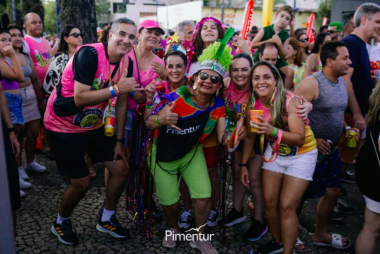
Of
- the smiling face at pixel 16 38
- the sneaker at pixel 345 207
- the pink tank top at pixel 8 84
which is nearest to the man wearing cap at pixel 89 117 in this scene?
the pink tank top at pixel 8 84

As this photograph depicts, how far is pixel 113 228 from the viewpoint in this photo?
123 inches

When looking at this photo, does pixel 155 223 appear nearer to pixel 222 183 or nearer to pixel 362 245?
pixel 222 183

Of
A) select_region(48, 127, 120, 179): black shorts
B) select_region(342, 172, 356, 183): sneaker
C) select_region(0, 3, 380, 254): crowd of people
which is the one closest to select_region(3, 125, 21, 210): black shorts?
select_region(0, 3, 380, 254): crowd of people

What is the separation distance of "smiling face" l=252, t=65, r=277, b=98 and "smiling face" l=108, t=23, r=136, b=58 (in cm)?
117

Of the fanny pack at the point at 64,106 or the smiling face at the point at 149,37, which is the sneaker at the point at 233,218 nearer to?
the fanny pack at the point at 64,106

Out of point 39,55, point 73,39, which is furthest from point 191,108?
point 39,55

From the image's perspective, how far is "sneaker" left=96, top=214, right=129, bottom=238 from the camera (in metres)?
3.12

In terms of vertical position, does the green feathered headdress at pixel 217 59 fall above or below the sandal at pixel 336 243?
above

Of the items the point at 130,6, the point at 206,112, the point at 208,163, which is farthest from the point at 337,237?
the point at 130,6

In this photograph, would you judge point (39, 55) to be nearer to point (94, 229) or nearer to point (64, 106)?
point (64, 106)

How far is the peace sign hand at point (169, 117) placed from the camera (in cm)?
273

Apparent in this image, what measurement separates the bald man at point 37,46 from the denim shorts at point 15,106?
1.06 meters

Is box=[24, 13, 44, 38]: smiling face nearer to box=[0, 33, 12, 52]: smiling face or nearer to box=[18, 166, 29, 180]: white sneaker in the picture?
box=[0, 33, 12, 52]: smiling face

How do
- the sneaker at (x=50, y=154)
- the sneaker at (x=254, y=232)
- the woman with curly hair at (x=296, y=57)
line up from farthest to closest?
the woman with curly hair at (x=296, y=57) → the sneaker at (x=50, y=154) → the sneaker at (x=254, y=232)
